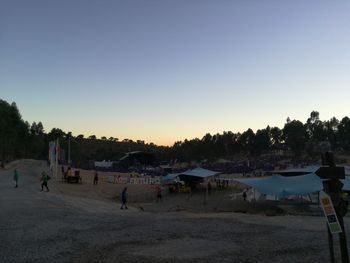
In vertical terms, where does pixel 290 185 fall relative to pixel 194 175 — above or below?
below

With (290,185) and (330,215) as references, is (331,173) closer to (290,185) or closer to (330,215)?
(330,215)

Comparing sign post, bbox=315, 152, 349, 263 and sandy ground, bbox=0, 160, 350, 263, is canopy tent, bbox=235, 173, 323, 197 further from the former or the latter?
sign post, bbox=315, 152, 349, 263

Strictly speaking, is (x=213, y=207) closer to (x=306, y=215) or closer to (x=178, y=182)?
(x=306, y=215)

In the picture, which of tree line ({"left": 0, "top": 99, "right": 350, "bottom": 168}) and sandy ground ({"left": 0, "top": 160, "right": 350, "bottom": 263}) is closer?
sandy ground ({"left": 0, "top": 160, "right": 350, "bottom": 263})

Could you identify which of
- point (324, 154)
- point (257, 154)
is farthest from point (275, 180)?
point (257, 154)

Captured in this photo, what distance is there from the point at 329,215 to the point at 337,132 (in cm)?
15740

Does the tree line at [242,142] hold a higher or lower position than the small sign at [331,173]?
higher

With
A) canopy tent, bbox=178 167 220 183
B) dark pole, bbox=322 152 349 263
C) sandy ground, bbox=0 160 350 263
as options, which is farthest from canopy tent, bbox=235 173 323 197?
dark pole, bbox=322 152 349 263

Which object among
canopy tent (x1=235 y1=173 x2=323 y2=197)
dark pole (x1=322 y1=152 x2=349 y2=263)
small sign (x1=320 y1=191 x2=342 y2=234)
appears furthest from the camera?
canopy tent (x1=235 y1=173 x2=323 y2=197)

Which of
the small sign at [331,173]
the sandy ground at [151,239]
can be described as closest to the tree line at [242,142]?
the sandy ground at [151,239]

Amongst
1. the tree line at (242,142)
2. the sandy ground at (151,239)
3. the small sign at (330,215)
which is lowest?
the sandy ground at (151,239)

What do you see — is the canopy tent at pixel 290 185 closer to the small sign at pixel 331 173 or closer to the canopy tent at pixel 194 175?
the canopy tent at pixel 194 175

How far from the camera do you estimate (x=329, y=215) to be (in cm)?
1043

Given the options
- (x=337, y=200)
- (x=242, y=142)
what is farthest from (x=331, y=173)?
(x=242, y=142)
